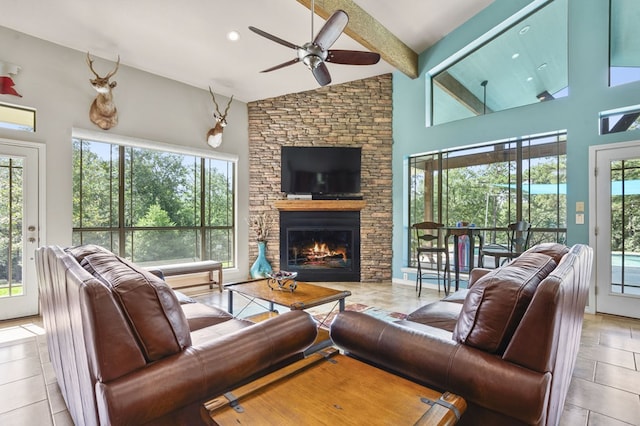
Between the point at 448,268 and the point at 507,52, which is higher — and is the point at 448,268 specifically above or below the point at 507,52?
below

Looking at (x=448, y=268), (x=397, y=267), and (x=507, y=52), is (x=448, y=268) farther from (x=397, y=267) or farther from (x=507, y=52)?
(x=507, y=52)

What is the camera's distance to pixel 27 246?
3807 millimetres

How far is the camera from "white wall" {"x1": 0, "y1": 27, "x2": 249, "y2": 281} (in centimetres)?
377

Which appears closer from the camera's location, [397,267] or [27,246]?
[27,246]

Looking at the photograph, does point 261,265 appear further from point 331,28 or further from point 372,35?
point 331,28

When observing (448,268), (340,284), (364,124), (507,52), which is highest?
(507,52)

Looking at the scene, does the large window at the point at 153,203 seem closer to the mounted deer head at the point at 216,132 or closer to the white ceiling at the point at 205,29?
the mounted deer head at the point at 216,132

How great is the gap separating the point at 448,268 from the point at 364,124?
2.88 metres

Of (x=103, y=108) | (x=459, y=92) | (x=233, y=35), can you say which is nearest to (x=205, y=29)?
(x=233, y=35)

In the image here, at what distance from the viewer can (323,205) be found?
5.68m

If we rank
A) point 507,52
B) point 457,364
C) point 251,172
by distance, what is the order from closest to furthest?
point 457,364
point 507,52
point 251,172

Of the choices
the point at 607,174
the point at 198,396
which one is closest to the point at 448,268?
the point at 607,174

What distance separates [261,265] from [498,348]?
485 centimetres

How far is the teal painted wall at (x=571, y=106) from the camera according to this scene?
12.1 feet
